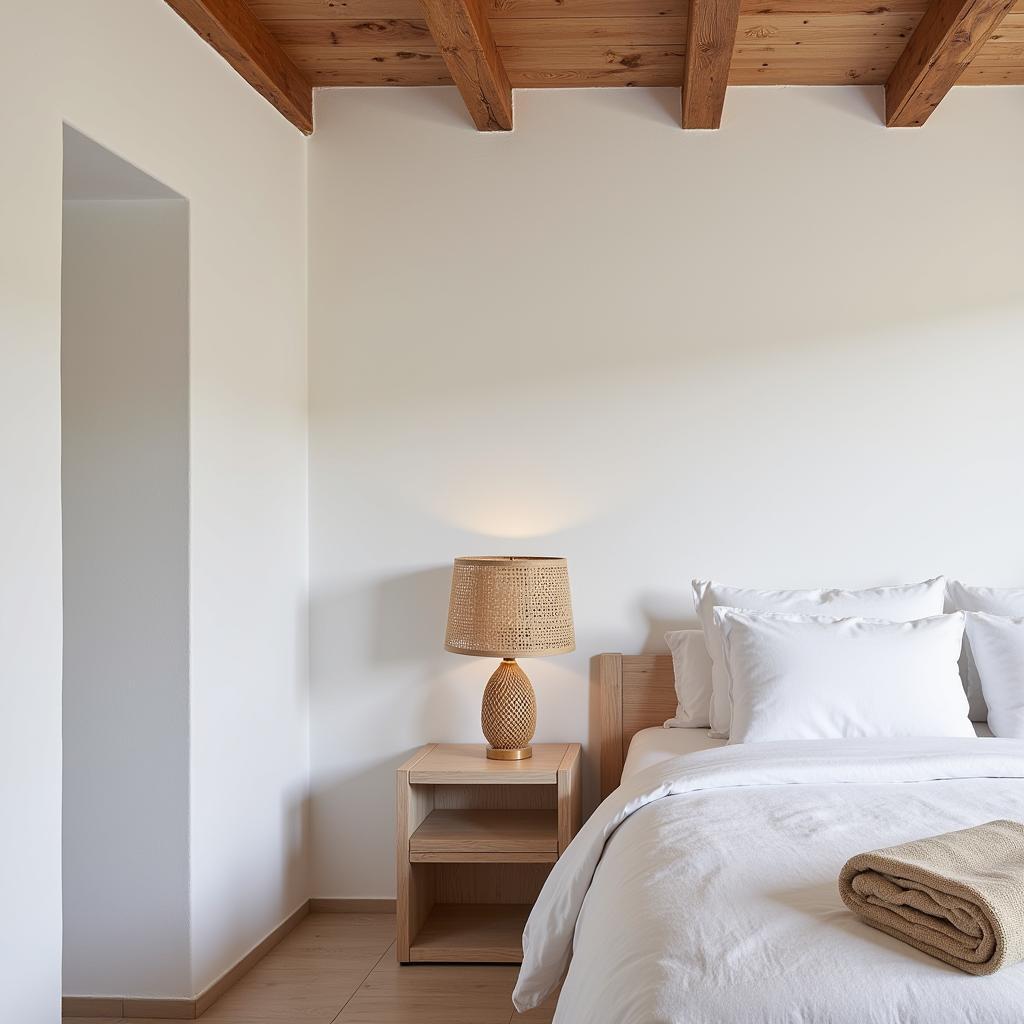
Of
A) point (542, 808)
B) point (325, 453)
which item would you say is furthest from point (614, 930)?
point (325, 453)

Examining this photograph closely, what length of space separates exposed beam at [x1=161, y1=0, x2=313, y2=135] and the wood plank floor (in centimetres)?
250

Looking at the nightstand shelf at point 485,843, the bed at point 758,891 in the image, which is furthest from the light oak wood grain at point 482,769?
the bed at point 758,891

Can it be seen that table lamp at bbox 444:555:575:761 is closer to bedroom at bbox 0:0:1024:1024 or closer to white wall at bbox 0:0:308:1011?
bedroom at bbox 0:0:1024:1024

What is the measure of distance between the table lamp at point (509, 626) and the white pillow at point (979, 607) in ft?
3.80

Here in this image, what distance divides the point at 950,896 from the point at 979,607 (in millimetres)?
1902

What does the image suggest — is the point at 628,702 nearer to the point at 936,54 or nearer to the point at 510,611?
the point at 510,611

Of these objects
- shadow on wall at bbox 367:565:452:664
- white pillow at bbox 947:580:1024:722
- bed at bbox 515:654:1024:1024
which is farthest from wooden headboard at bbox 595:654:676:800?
white pillow at bbox 947:580:1024:722

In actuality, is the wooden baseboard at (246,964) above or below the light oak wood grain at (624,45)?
below

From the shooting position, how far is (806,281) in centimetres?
339

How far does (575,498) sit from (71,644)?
5.17 ft

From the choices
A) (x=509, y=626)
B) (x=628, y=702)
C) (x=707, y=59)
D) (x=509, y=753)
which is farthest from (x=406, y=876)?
(x=707, y=59)

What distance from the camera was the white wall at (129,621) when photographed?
103 inches

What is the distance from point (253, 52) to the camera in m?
2.90

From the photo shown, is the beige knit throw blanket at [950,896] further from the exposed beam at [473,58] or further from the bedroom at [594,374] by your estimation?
the exposed beam at [473,58]
